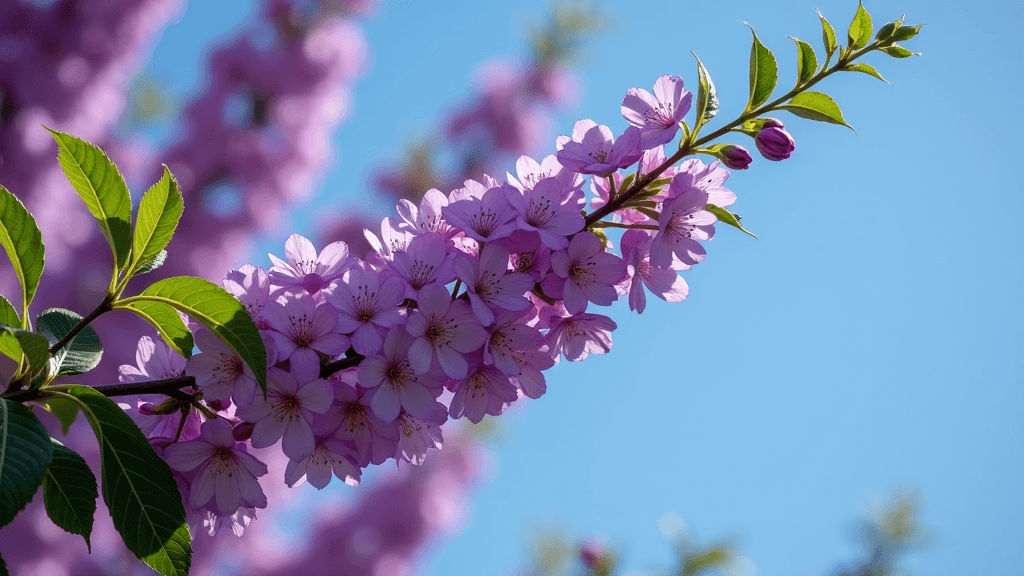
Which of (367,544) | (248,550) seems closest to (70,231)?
(248,550)

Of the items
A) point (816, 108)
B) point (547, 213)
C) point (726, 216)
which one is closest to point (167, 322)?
point (547, 213)

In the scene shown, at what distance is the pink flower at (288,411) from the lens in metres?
0.82

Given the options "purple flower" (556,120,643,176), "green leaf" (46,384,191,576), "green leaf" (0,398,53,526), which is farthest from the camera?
"purple flower" (556,120,643,176)

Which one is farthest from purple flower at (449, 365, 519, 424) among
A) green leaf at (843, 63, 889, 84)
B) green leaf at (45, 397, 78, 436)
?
green leaf at (843, 63, 889, 84)

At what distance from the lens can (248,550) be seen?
19.1 feet

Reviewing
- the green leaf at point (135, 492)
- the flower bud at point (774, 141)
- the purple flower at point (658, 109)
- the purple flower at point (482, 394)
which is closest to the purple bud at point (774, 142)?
the flower bud at point (774, 141)

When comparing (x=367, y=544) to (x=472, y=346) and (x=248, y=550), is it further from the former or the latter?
(x=472, y=346)

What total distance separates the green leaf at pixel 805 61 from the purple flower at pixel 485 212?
404 millimetres

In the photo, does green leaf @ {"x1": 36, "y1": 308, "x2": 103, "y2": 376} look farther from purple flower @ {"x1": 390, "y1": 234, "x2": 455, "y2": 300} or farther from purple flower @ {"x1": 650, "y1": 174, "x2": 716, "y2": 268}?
purple flower @ {"x1": 650, "y1": 174, "x2": 716, "y2": 268}

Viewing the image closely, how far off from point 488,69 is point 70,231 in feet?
11.5

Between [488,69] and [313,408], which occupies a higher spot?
[488,69]

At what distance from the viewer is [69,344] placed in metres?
0.88

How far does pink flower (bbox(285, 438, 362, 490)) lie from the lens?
905mm

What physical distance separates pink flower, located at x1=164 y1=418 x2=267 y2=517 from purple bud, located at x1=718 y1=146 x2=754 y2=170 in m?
0.70
